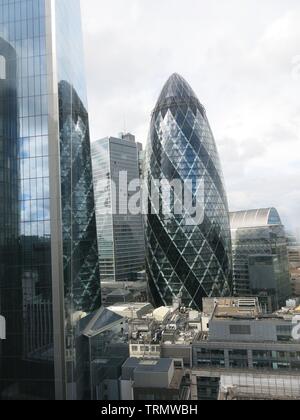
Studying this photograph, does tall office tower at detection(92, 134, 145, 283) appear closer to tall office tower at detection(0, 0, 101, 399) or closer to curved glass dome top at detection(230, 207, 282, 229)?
curved glass dome top at detection(230, 207, 282, 229)

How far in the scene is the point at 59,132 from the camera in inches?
993

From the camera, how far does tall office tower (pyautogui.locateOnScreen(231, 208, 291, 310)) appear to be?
2511 inches

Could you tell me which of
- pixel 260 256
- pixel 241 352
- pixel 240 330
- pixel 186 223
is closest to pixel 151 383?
pixel 241 352

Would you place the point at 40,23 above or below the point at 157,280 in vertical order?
above

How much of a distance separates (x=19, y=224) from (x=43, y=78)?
9.69m

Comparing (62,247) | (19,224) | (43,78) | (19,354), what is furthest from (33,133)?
(19,354)

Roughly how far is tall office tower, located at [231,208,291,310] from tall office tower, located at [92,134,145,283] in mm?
23156

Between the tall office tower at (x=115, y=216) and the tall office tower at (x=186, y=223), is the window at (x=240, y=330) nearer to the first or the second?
the tall office tower at (x=186, y=223)

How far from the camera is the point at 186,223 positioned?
196ft

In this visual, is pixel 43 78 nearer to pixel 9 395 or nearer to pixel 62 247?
pixel 62 247

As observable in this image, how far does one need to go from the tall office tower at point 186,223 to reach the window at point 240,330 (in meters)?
27.6

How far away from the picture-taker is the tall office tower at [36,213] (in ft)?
77.5
